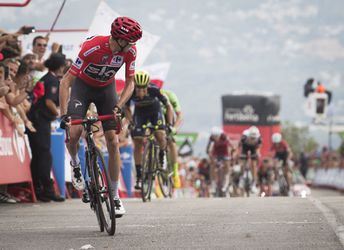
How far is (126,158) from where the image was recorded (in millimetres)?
Answer: 21453

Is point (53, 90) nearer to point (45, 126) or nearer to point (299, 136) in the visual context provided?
point (45, 126)

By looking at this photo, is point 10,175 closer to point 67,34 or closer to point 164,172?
point 164,172

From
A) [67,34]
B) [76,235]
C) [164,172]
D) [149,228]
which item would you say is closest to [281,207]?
[149,228]

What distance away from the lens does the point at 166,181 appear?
1652 centimetres

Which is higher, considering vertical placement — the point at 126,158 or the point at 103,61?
the point at 103,61

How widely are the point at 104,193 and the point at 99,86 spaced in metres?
1.28

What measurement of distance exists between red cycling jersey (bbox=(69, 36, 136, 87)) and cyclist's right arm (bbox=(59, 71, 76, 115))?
59 mm

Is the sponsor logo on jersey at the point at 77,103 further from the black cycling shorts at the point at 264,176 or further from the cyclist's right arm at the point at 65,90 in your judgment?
the black cycling shorts at the point at 264,176

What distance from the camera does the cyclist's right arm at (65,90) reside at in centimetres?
950

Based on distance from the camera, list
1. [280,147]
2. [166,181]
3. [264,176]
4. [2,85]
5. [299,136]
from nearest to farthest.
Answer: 1. [2,85]
2. [166,181]
3. [264,176]
4. [280,147]
5. [299,136]

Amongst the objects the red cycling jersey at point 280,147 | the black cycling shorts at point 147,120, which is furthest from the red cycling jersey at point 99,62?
the red cycling jersey at point 280,147

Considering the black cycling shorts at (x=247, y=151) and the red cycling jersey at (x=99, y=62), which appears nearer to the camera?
the red cycling jersey at (x=99, y=62)

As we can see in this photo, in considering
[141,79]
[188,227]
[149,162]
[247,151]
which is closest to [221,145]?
[247,151]

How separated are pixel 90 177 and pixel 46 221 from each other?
1.46 metres
